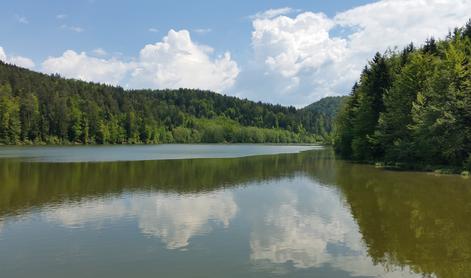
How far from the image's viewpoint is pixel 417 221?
75.3 ft

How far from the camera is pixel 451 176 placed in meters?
44.1

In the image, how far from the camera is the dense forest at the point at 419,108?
47.3 m

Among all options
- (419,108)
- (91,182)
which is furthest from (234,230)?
(419,108)

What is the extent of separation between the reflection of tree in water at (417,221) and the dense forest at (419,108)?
8.24m

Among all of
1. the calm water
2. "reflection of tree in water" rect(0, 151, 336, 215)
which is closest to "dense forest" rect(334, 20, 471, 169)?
the calm water

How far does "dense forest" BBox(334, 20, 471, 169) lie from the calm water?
35.6 ft

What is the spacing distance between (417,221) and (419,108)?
32.5m

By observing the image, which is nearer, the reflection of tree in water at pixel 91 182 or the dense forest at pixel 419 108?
the reflection of tree in water at pixel 91 182

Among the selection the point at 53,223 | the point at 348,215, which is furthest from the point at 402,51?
the point at 53,223

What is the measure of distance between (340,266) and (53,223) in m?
14.8

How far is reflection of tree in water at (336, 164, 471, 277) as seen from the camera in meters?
16.2

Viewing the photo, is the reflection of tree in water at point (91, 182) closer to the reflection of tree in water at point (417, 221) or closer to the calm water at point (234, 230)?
the calm water at point (234, 230)

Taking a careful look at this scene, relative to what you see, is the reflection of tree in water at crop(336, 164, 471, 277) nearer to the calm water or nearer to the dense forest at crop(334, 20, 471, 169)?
the calm water

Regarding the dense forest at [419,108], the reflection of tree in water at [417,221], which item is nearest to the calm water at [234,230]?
the reflection of tree in water at [417,221]
